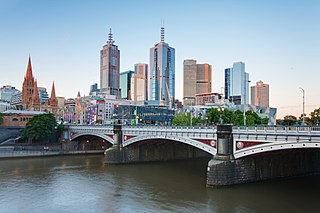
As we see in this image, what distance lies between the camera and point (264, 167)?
38.8 meters

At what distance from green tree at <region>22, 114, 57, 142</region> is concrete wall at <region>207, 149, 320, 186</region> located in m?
52.4

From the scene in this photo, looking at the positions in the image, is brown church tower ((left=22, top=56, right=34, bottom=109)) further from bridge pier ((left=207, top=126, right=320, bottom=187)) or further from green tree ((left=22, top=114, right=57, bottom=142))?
bridge pier ((left=207, top=126, right=320, bottom=187))

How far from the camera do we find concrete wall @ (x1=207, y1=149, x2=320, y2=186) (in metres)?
35.3

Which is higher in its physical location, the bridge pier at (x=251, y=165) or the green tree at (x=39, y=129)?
the green tree at (x=39, y=129)

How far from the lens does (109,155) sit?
57500mm

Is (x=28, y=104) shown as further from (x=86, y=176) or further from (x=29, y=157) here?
(x=86, y=176)

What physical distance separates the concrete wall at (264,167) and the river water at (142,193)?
1046mm

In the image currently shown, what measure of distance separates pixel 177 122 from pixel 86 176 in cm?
5766

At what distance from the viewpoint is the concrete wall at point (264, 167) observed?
116 feet

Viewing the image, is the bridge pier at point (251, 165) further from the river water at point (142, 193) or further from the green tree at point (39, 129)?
the green tree at point (39, 129)

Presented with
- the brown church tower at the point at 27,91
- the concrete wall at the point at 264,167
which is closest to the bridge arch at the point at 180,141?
the concrete wall at the point at 264,167

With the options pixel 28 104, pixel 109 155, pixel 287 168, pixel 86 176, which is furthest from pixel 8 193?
pixel 28 104

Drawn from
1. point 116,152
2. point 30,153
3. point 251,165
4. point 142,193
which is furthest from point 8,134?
point 251,165

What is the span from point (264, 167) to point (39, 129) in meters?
55.7
